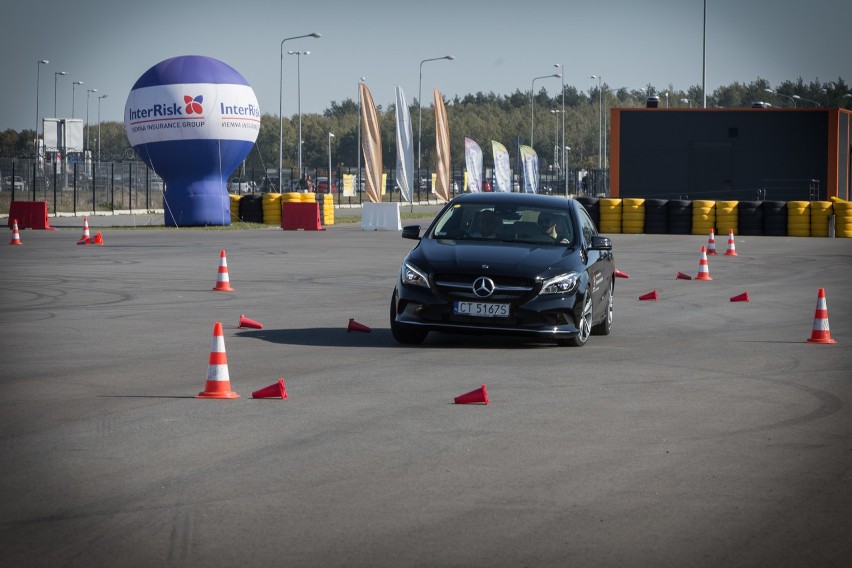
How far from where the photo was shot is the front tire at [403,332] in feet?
43.6

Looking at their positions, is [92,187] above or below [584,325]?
above

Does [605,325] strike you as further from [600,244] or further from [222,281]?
[222,281]

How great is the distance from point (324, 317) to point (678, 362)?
205 inches

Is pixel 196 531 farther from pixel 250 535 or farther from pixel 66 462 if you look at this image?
pixel 66 462

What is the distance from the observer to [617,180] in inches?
2128

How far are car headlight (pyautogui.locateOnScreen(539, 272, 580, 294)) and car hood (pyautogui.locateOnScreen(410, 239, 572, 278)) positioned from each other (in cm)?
13

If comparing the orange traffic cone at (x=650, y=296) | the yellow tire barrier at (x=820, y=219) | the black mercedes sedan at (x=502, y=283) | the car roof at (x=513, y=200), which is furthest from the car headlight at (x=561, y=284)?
the yellow tire barrier at (x=820, y=219)

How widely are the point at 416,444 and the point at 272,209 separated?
1611 inches

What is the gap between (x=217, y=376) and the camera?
9.93 meters

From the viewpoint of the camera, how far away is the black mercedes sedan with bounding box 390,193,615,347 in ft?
42.5

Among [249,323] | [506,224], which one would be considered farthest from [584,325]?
[249,323]

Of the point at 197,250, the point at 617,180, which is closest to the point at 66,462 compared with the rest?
the point at 197,250

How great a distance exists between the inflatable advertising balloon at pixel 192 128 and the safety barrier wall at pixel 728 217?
40.3ft

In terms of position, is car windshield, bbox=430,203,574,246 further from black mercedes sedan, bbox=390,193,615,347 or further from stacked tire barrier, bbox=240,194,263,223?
stacked tire barrier, bbox=240,194,263,223
